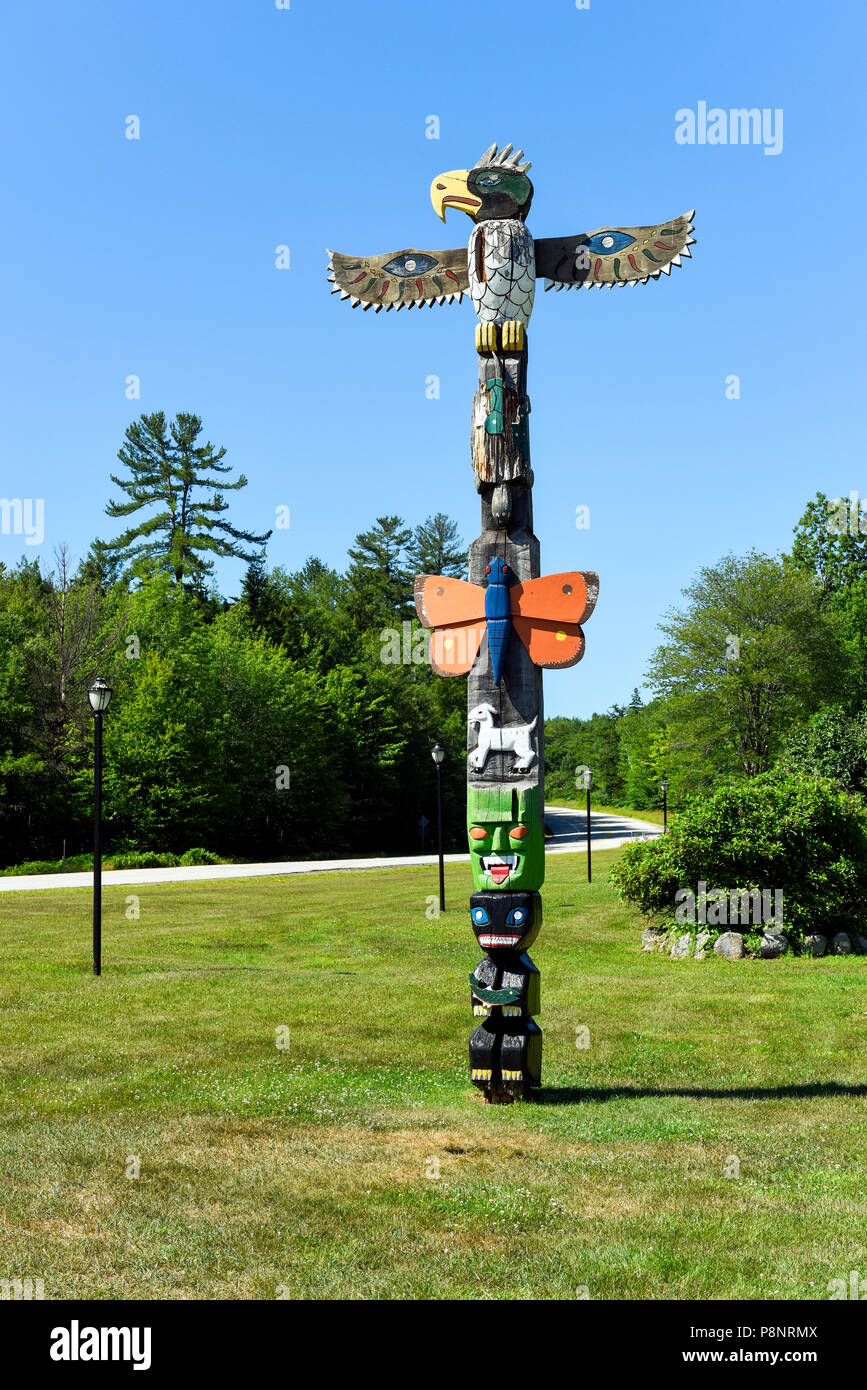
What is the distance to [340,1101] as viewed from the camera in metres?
9.49

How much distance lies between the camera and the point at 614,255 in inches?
400

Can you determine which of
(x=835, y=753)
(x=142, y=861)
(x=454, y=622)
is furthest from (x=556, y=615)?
(x=142, y=861)

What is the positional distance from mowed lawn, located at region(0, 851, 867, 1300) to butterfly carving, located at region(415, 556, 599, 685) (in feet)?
12.7

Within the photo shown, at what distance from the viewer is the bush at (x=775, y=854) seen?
2023cm

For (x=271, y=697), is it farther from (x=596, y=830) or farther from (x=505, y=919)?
(x=505, y=919)

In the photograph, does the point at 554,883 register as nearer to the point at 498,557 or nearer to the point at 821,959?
the point at 821,959

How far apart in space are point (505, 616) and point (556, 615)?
46cm

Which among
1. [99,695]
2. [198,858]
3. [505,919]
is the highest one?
[99,695]

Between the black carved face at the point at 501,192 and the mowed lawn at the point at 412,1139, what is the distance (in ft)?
26.8
